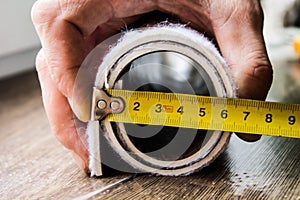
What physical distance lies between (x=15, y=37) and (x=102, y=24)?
3.28 feet

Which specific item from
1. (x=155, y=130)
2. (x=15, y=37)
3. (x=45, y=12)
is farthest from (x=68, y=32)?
(x=15, y=37)

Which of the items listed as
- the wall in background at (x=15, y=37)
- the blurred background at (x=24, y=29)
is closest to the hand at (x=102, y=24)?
the blurred background at (x=24, y=29)

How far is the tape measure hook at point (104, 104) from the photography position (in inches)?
34.7

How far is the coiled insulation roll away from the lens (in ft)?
2.85

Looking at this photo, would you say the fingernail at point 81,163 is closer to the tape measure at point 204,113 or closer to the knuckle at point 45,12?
the tape measure at point 204,113

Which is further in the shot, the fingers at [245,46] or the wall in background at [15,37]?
the wall in background at [15,37]

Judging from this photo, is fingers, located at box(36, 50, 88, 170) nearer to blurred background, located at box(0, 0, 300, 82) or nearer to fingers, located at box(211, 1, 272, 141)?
fingers, located at box(211, 1, 272, 141)

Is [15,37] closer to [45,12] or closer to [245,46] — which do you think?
[45,12]

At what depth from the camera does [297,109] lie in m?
0.90

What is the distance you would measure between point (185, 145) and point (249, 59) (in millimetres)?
181

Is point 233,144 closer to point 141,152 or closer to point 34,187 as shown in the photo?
point 141,152

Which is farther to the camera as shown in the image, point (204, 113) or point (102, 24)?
point (102, 24)

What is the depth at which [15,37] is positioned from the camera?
1.90 meters

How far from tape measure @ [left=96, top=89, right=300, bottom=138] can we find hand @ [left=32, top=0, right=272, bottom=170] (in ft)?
0.11
